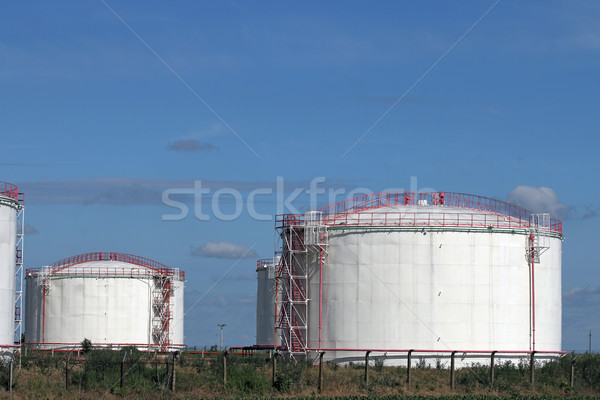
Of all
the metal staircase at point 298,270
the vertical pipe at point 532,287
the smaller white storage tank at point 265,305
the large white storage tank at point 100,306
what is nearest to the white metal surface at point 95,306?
the large white storage tank at point 100,306

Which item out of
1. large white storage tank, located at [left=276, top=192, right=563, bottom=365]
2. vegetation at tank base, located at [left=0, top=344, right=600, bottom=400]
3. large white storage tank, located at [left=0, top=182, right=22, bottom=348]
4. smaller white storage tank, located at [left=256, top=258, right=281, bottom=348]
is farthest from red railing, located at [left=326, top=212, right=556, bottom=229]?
smaller white storage tank, located at [left=256, top=258, right=281, bottom=348]

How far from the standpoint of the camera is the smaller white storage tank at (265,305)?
9506 cm

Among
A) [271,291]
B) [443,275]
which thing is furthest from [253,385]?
[271,291]

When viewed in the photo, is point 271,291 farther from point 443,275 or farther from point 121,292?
point 443,275

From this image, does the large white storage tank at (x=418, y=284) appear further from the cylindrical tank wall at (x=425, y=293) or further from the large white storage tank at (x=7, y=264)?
the large white storage tank at (x=7, y=264)

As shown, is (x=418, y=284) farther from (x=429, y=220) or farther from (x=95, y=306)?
(x=95, y=306)

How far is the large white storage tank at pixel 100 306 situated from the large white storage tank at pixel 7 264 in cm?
2473

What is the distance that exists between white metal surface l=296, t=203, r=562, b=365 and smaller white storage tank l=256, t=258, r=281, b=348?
36.2m

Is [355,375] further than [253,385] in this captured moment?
Yes

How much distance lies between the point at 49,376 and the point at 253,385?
10980mm

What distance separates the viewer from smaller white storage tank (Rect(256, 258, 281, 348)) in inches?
3743

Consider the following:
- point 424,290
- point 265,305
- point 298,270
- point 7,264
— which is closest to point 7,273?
point 7,264

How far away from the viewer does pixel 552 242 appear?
61.0m

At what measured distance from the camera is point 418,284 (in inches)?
2249
